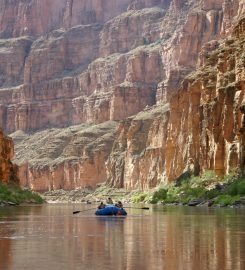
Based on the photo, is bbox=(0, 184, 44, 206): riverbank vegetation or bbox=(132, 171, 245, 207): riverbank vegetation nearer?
bbox=(132, 171, 245, 207): riverbank vegetation

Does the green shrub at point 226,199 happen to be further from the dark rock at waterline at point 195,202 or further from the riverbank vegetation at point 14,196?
the riverbank vegetation at point 14,196

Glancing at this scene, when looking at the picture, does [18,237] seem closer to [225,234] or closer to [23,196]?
[225,234]

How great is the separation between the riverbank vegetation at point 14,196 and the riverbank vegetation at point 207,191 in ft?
62.6

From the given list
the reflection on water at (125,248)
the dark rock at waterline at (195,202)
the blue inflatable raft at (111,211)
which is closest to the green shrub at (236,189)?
the dark rock at waterline at (195,202)

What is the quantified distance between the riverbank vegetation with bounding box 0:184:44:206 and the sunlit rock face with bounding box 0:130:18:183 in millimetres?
2200

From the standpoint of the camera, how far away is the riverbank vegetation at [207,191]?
87312mm

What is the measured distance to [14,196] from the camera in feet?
396

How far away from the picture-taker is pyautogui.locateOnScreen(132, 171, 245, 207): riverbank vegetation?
8731 cm

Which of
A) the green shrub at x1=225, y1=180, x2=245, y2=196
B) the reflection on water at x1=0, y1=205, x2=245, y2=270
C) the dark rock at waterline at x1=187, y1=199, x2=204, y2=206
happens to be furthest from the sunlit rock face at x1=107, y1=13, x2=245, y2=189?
the reflection on water at x1=0, y1=205, x2=245, y2=270

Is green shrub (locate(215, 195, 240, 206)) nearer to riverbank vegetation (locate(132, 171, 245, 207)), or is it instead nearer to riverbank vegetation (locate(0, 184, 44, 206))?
riverbank vegetation (locate(132, 171, 245, 207))

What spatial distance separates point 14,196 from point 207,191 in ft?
108

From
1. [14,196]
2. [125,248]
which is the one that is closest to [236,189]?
[14,196]

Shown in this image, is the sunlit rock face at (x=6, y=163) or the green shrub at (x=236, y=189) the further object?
the sunlit rock face at (x=6, y=163)

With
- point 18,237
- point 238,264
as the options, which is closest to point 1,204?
point 18,237
